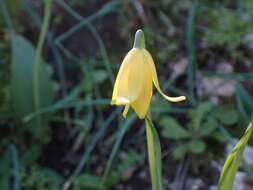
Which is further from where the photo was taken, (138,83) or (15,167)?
(15,167)

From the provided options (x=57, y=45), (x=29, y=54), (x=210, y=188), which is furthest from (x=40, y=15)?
(x=210, y=188)

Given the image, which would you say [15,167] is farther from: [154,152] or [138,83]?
[138,83]

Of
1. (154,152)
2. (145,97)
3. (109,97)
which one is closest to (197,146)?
(109,97)

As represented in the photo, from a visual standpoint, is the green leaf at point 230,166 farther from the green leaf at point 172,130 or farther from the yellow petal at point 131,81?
the green leaf at point 172,130

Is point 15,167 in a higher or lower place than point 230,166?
lower

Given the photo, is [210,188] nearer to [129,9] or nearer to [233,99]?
[233,99]

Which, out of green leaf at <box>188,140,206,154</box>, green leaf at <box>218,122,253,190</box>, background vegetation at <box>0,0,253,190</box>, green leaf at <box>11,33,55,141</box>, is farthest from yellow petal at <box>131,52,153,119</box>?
green leaf at <box>11,33,55,141</box>

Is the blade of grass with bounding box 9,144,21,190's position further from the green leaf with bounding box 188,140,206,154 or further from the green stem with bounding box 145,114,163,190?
the green stem with bounding box 145,114,163,190
